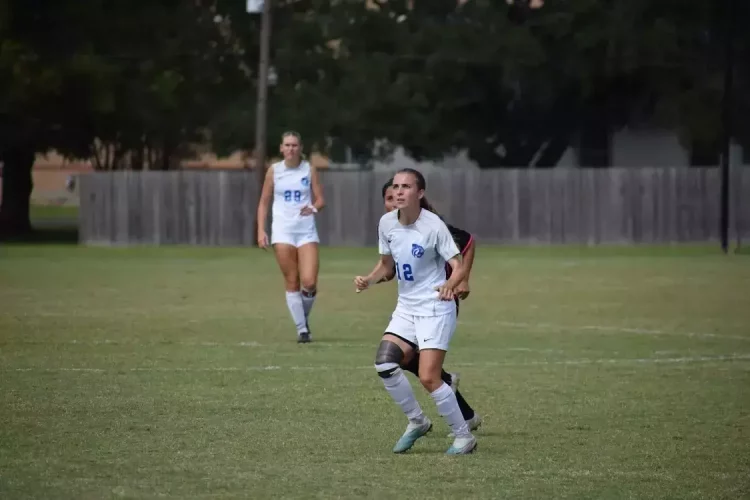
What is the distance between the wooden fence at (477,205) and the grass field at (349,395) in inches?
637

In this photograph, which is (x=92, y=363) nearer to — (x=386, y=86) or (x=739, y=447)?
(x=739, y=447)

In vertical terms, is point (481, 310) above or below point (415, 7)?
below

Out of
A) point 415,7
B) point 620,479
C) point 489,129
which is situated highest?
point 415,7

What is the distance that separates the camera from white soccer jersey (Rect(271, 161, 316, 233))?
17062 mm

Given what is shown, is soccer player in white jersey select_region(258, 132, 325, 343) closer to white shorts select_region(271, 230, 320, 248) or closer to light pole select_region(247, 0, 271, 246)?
white shorts select_region(271, 230, 320, 248)

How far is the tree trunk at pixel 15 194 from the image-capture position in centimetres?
4612

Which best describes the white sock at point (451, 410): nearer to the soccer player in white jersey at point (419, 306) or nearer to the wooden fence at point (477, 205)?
the soccer player in white jersey at point (419, 306)

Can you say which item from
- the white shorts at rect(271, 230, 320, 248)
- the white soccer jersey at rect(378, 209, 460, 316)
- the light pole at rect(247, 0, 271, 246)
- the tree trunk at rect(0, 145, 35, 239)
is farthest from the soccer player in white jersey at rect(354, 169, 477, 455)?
the tree trunk at rect(0, 145, 35, 239)

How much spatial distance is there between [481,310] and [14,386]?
9475mm

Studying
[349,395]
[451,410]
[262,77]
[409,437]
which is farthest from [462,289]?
[262,77]

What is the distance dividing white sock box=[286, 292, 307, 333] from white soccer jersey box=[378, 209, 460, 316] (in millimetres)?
6963

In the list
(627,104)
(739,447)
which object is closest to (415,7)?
(627,104)

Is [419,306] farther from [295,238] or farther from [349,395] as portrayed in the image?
[295,238]

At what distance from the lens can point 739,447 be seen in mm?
9680
